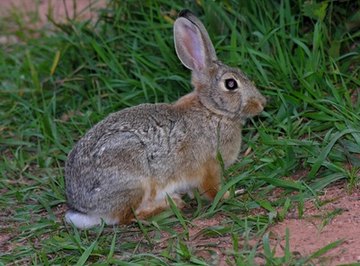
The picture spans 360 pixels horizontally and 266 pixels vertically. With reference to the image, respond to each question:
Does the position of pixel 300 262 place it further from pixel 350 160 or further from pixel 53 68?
pixel 53 68

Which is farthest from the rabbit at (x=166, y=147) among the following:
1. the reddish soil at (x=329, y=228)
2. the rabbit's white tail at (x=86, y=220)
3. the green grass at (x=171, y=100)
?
the reddish soil at (x=329, y=228)

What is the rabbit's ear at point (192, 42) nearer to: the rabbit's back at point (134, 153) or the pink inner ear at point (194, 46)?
the pink inner ear at point (194, 46)

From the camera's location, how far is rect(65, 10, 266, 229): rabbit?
4.94 meters

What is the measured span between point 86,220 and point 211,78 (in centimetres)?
115

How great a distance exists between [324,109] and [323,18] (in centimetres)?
73

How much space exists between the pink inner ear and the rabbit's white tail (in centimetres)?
112

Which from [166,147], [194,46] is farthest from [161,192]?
[194,46]

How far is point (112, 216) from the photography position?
495 cm

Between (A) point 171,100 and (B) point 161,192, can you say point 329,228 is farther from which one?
(A) point 171,100

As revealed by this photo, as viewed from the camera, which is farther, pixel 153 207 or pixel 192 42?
pixel 192 42

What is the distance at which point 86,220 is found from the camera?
4949 millimetres

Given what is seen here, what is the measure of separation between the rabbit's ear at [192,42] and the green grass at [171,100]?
1.73ft

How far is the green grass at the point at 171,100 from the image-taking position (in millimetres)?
4637

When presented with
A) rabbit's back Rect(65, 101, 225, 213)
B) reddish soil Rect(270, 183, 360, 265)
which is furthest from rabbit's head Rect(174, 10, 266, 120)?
reddish soil Rect(270, 183, 360, 265)
